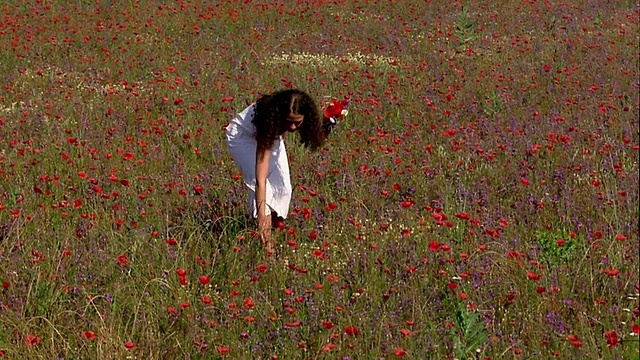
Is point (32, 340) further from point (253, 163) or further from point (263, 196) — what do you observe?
point (253, 163)

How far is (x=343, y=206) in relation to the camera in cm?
497

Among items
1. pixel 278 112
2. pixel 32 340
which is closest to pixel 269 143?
pixel 278 112

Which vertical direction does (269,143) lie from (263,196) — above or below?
above

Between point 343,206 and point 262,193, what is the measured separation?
2.03ft

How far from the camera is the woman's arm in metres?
4.54

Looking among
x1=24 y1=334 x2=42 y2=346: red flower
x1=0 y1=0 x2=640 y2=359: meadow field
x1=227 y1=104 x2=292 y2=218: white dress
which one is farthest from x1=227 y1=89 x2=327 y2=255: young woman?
x1=24 y1=334 x2=42 y2=346: red flower

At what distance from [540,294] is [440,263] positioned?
63 centimetres

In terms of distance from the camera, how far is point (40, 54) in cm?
1080

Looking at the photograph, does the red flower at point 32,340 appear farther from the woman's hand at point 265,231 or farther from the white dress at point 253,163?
the white dress at point 253,163

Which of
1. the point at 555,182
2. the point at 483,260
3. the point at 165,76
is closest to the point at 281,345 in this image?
the point at 483,260

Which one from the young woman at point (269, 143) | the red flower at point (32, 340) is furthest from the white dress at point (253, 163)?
the red flower at point (32, 340)

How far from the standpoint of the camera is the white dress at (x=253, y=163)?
4.97m

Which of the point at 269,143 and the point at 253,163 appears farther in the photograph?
the point at 253,163

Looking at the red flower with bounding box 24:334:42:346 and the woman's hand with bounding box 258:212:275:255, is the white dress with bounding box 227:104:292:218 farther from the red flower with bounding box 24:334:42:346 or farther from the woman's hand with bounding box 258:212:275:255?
the red flower with bounding box 24:334:42:346
